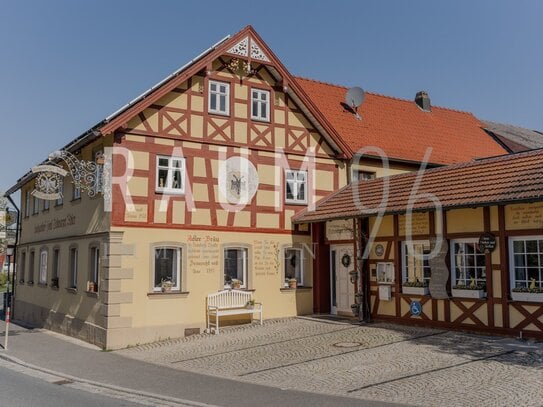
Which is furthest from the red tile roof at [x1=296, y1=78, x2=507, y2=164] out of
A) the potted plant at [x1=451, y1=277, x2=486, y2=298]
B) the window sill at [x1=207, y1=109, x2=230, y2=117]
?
the potted plant at [x1=451, y1=277, x2=486, y2=298]

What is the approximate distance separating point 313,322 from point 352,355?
499cm

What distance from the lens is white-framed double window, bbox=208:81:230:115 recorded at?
17.7 metres

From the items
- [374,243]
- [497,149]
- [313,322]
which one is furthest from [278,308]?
[497,149]

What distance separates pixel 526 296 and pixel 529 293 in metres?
0.11

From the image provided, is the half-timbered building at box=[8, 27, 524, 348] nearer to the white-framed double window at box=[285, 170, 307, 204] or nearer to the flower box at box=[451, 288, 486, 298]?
the white-framed double window at box=[285, 170, 307, 204]

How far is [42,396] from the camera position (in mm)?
9547

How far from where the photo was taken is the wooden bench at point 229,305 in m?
16.6

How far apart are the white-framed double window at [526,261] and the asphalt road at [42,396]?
29.9ft

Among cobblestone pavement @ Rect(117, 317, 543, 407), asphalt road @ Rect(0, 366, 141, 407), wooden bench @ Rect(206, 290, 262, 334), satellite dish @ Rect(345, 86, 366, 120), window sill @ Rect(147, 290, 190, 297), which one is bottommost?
asphalt road @ Rect(0, 366, 141, 407)

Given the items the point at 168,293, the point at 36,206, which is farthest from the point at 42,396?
the point at 36,206

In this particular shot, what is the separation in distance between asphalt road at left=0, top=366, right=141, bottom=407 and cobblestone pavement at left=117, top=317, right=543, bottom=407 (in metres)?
2.57

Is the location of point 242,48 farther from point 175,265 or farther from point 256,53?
point 175,265

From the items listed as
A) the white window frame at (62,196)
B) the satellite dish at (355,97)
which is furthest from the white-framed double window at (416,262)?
the white window frame at (62,196)

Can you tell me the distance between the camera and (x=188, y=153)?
17.0 meters
